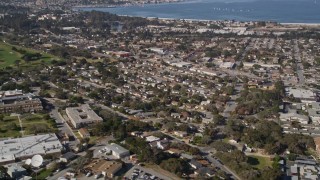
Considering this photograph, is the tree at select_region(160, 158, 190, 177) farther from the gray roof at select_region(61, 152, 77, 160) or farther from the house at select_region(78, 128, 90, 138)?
the house at select_region(78, 128, 90, 138)

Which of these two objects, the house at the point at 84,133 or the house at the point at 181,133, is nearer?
the house at the point at 84,133

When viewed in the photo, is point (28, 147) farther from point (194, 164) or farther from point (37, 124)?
point (194, 164)

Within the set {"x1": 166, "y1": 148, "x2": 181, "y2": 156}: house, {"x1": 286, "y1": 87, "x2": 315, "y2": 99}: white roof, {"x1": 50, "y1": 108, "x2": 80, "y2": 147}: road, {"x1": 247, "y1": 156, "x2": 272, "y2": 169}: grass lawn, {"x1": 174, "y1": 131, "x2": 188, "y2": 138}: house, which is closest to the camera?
{"x1": 247, "y1": 156, "x2": 272, "y2": 169}: grass lawn

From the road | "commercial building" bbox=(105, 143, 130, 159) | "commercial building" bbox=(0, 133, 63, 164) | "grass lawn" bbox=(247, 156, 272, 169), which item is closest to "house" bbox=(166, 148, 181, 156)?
"commercial building" bbox=(105, 143, 130, 159)

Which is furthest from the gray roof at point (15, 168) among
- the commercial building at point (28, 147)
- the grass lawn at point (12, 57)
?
the grass lawn at point (12, 57)

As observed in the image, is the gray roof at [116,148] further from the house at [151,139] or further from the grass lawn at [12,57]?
the grass lawn at [12,57]

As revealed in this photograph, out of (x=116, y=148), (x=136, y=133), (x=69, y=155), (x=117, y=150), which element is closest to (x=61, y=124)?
(x=136, y=133)

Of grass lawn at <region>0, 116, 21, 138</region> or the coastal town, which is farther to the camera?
grass lawn at <region>0, 116, 21, 138</region>
